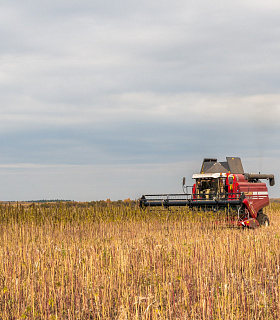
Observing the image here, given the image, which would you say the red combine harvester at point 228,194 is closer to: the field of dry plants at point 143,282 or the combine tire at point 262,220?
the combine tire at point 262,220

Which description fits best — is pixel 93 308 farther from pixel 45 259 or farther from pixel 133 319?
pixel 45 259

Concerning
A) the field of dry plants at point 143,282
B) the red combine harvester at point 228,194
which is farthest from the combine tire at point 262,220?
the field of dry plants at point 143,282

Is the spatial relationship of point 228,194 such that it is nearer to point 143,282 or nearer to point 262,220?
point 262,220

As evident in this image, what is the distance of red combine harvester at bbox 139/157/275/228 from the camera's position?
Answer: 13828 mm

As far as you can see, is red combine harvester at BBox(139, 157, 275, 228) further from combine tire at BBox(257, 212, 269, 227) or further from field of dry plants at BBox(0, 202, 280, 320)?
field of dry plants at BBox(0, 202, 280, 320)

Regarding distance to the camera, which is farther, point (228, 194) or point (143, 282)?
point (228, 194)

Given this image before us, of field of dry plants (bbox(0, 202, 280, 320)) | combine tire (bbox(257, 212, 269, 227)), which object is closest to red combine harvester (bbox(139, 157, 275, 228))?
combine tire (bbox(257, 212, 269, 227))

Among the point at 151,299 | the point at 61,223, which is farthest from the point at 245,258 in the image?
the point at 61,223

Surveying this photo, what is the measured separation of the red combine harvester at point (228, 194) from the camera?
13828 millimetres

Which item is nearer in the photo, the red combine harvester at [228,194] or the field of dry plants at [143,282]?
the field of dry plants at [143,282]

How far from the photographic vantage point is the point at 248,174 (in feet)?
52.4

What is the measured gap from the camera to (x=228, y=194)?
13.9 meters

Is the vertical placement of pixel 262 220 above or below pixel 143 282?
above

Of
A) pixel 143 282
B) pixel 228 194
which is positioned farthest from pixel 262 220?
pixel 143 282
